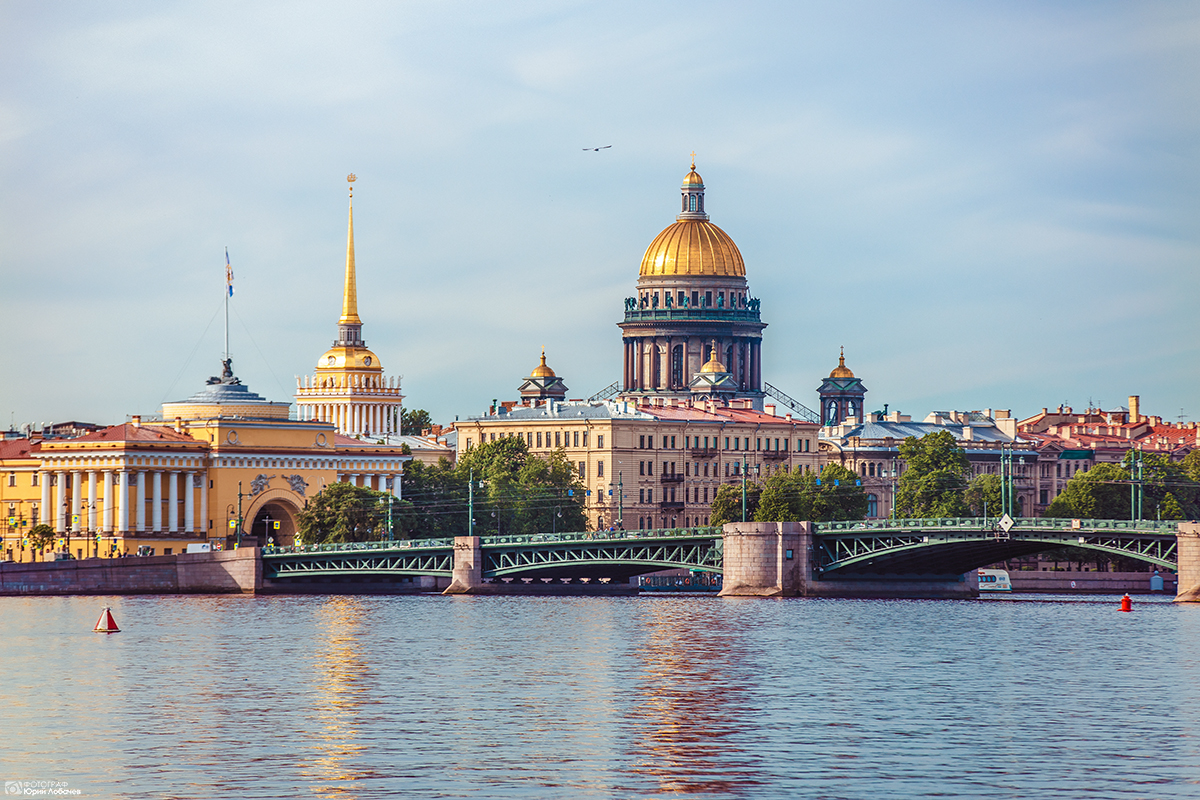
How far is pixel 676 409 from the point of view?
130 m

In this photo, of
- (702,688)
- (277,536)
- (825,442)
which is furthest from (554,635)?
(825,442)

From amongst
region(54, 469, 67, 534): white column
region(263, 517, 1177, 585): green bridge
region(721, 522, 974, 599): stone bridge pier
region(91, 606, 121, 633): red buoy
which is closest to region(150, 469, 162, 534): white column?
region(54, 469, 67, 534): white column

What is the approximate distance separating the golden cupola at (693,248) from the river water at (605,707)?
8318 cm

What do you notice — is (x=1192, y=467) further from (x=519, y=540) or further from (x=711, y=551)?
(x=711, y=551)

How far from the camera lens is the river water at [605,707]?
3120cm

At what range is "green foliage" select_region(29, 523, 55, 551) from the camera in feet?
316

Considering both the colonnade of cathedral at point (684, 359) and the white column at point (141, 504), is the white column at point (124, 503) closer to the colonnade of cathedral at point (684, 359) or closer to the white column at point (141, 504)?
the white column at point (141, 504)

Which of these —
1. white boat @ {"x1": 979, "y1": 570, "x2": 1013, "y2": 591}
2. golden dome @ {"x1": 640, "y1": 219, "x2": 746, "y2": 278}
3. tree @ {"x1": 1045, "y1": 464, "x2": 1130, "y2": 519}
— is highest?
golden dome @ {"x1": 640, "y1": 219, "x2": 746, "y2": 278}

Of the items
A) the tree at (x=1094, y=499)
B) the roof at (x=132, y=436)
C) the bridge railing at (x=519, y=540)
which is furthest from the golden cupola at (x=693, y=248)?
the bridge railing at (x=519, y=540)

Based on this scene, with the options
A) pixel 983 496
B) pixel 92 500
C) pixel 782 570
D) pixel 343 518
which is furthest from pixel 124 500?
pixel 983 496

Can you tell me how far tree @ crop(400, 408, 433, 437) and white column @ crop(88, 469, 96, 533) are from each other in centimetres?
4994

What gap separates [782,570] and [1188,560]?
475 inches

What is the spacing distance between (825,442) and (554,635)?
7759 centimetres

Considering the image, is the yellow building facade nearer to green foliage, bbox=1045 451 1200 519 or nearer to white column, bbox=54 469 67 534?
white column, bbox=54 469 67 534
